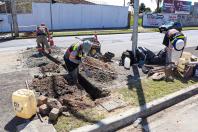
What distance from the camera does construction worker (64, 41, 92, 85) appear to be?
7113mm

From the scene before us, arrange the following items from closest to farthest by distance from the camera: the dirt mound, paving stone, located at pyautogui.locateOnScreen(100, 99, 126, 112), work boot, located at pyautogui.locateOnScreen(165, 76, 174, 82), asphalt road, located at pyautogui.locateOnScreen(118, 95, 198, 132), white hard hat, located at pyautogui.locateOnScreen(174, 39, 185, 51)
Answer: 1. asphalt road, located at pyautogui.locateOnScreen(118, 95, 198, 132)
2. paving stone, located at pyautogui.locateOnScreen(100, 99, 126, 112)
3. work boot, located at pyautogui.locateOnScreen(165, 76, 174, 82)
4. white hard hat, located at pyautogui.locateOnScreen(174, 39, 185, 51)
5. the dirt mound

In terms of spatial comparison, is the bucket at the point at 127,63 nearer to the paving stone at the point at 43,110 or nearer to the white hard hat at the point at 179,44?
the white hard hat at the point at 179,44

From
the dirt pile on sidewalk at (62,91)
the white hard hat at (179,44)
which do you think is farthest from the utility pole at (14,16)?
the white hard hat at (179,44)

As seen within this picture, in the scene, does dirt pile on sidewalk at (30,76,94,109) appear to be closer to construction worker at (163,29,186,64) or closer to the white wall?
construction worker at (163,29,186,64)

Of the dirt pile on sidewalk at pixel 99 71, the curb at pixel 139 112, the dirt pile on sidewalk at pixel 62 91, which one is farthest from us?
the dirt pile on sidewalk at pixel 99 71

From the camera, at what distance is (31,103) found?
17.5 ft

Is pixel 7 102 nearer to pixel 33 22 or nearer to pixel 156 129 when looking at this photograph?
pixel 156 129

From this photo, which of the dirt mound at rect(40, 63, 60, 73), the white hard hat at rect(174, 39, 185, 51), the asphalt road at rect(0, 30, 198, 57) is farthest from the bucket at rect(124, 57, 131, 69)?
the asphalt road at rect(0, 30, 198, 57)

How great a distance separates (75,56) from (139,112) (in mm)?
2611

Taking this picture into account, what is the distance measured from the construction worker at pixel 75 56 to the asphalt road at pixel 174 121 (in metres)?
2.70

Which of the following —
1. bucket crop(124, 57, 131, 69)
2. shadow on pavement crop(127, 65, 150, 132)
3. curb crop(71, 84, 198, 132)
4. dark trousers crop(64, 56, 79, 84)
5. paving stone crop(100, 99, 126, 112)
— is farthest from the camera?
bucket crop(124, 57, 131, 69)

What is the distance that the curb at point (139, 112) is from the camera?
516cm

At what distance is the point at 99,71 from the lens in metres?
8.48

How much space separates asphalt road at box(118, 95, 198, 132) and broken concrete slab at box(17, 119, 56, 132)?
1.56 m
